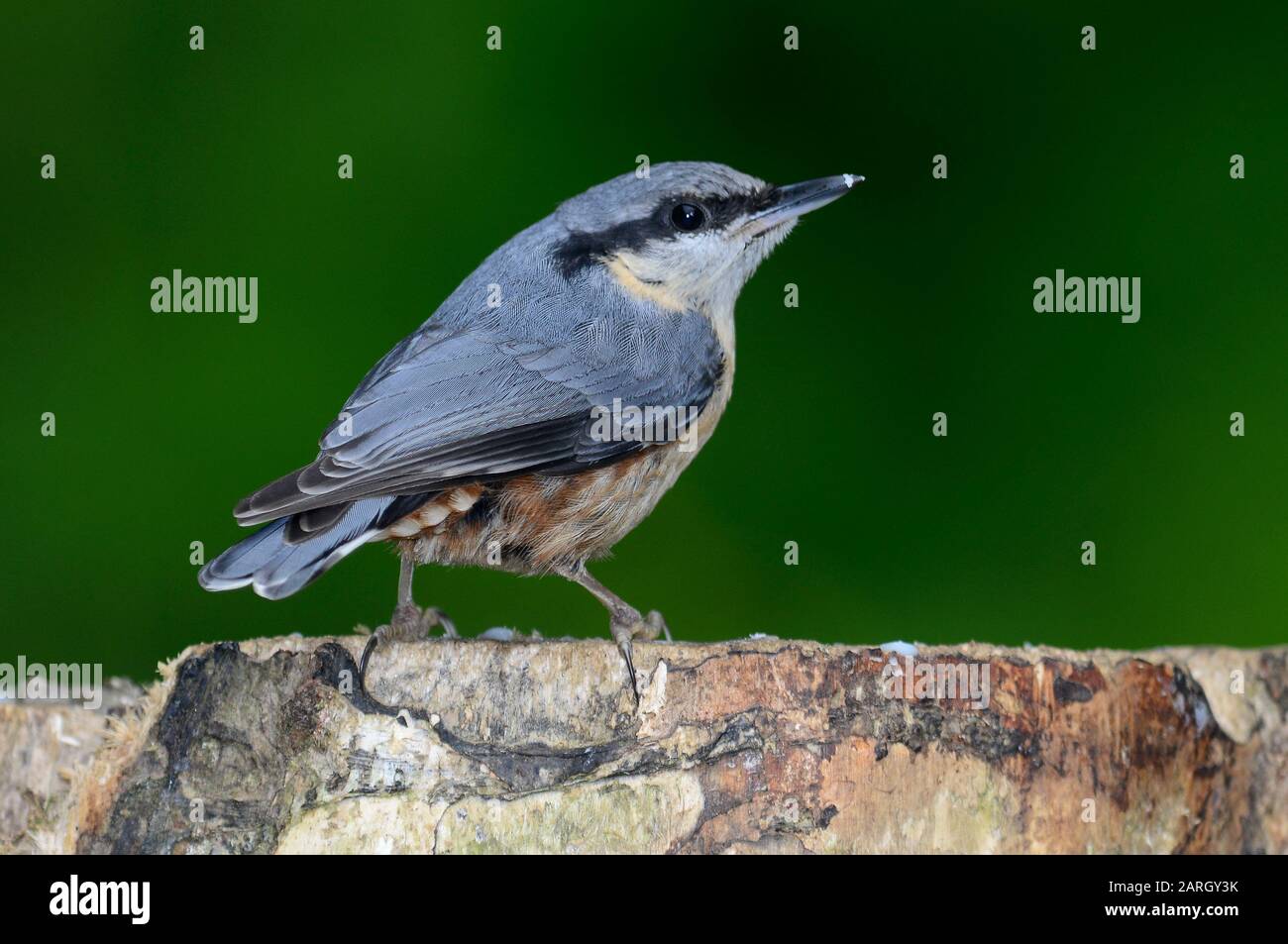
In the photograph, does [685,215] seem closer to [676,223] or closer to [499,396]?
[676,223]

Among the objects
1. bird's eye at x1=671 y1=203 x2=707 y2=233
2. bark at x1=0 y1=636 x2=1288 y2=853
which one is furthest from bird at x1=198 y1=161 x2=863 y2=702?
bark at x1=0 y1=636 x2=1288 y2=853

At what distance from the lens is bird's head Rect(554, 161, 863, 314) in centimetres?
402

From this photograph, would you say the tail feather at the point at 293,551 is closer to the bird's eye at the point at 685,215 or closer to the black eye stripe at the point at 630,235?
the black eye stripe at the point at 630,235

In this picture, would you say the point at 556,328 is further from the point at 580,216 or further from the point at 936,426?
the point at 936,426

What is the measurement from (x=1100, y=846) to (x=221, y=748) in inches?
70.1

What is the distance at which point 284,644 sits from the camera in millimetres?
3209

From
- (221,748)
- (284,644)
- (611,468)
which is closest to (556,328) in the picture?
(611,468)

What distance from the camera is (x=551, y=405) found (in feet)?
11.9

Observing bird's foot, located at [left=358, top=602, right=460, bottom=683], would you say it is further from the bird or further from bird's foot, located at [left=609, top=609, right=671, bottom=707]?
bird's foot, located at [left=609, top=609, right=671, bottom=707]

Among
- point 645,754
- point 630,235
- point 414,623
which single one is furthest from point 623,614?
point 630,235

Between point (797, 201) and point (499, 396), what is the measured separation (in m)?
1.06

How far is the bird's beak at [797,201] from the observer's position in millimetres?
4066

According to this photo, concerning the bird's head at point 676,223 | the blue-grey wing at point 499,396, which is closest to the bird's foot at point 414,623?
the blue-grey wing at point 499,396

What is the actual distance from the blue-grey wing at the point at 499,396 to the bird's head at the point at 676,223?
102 millimetres
